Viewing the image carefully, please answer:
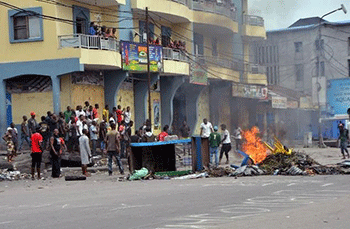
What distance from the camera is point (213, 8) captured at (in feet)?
143

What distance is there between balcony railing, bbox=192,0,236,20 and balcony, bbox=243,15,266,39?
9.86 ft

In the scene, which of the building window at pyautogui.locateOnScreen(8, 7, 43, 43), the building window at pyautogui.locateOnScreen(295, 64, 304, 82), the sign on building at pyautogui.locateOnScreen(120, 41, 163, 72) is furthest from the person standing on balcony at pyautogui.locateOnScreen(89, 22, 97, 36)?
the building window at pyautogui.locateOnScreen(295, 64, 304, 82)

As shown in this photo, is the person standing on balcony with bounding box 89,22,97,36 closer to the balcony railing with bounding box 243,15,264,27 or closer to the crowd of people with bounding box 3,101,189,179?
the crowd of people with bounding box 3,101,189,179

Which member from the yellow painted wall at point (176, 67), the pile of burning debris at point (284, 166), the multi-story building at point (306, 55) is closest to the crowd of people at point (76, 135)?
the pile of burning debris at point (284, 166)

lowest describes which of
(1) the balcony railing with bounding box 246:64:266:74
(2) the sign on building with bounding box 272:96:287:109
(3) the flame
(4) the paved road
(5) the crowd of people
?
(4) the paved road

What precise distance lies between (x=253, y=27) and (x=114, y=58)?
1933 centimetres

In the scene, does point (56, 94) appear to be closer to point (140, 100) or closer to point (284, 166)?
point (140, 100)

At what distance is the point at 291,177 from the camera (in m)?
20.1

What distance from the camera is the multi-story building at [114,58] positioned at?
31.0 m

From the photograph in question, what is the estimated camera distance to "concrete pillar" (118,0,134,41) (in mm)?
35156

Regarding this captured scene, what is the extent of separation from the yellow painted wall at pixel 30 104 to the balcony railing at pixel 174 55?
7329 millimetres

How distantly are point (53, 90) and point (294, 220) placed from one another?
21106 mm

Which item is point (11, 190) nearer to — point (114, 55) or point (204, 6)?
point (114, 55)

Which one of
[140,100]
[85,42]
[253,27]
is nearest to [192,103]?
[140,100]
